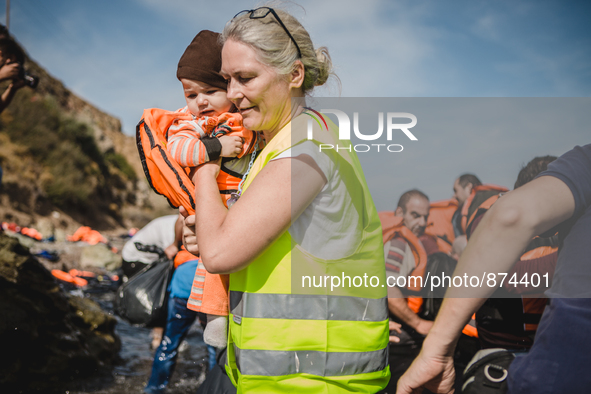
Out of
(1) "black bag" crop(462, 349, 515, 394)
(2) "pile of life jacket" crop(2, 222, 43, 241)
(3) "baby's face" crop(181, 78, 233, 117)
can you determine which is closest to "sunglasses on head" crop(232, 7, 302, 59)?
(3) "baby's face" crop(181, 78, 233, 117)

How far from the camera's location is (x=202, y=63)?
180 cm

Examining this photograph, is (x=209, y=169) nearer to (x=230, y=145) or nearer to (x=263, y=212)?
(x=230, y=145)

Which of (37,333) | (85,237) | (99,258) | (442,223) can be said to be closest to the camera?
(37,333)

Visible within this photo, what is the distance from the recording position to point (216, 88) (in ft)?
6.14

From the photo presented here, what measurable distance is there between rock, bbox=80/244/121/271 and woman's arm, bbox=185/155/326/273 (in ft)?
29.2

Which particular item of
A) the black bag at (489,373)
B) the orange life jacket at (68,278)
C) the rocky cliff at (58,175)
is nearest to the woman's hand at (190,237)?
the black bag at (489,373)

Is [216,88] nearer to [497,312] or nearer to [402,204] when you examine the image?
[497,312]

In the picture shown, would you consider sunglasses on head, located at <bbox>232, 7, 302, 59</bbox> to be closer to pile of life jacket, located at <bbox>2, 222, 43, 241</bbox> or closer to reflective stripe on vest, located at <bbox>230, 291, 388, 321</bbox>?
reflective stripe on vest, located at <bbox>230, 291, 388, 321</bbox>

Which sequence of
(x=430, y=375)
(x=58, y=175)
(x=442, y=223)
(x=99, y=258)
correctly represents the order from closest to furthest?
(x=430, y=375), (x=442, y=223), (x=99, y=258), (x=58, y=175)

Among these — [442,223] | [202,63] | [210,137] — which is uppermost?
[202,63]

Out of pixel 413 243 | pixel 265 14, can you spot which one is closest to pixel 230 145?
pixel 265 14

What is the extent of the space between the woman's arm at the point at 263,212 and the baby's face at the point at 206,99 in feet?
2.79

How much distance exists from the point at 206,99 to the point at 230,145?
1.27ft

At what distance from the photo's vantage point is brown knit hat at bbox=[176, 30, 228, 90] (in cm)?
180
